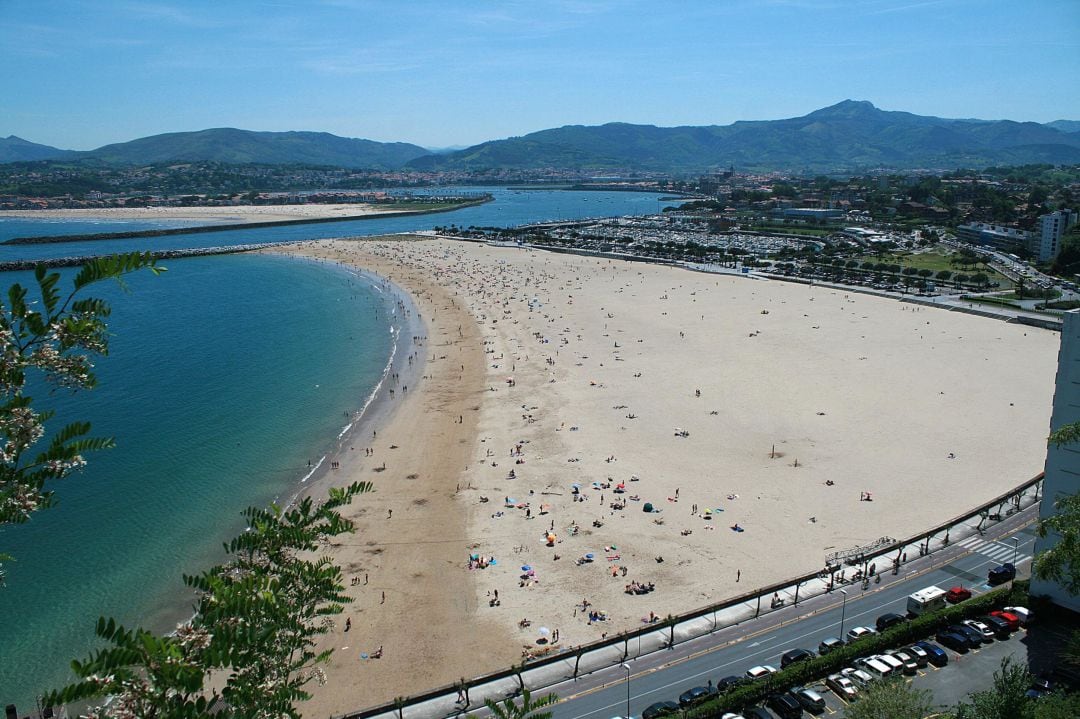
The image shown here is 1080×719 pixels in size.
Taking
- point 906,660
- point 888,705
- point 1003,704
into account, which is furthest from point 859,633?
point 1003,704

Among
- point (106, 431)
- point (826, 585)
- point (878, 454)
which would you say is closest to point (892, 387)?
point (878, 454)

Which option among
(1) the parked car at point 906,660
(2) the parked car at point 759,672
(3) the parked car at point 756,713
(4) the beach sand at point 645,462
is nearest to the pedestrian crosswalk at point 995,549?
(4) the beach sand at point 645,462

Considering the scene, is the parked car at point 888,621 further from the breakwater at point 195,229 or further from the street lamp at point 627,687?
the breakwater at point 195,229

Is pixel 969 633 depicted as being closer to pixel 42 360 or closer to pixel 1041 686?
pixel 1041 686

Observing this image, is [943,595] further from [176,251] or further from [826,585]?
[176,251]

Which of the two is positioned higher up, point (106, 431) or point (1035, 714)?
point (1035, 714)

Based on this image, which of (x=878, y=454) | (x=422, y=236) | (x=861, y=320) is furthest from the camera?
(x=422, y=236)
